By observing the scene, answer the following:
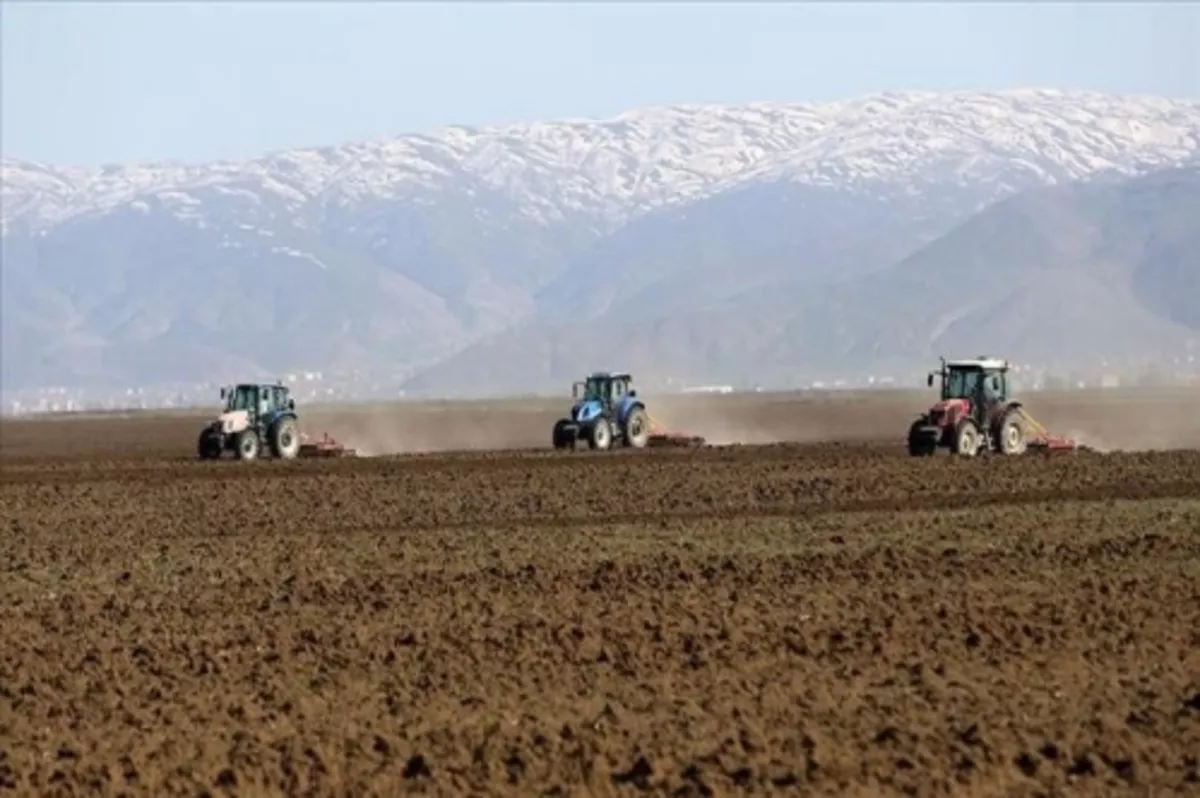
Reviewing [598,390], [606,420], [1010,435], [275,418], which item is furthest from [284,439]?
[1010,435]

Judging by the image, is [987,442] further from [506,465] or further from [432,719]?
[432,719]

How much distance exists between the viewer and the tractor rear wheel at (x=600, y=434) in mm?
56344

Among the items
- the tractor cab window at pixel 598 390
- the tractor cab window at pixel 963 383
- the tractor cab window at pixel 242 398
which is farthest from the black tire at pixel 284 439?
the tractor cab window at pixel 963 383

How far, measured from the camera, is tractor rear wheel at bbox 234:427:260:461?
55875 millimetres

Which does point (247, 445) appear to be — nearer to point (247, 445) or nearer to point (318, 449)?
point (247, 445)

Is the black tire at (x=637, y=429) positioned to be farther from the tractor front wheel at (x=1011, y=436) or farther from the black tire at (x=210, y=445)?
the tractor front wheel at (x=1011, y=436)

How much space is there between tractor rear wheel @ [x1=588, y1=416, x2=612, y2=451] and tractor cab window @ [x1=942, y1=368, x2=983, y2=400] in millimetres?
9328

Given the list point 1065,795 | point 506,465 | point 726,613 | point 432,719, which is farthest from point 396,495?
point 1065,795

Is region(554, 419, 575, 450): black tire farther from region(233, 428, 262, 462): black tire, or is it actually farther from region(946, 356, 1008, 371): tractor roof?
region(946, 356, 1008, 371): tractor roof

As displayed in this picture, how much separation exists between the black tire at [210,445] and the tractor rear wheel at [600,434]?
7.51m

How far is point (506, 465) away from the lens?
5116cm

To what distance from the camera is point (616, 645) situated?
21.9 metres

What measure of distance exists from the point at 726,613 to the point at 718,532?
9.01 m

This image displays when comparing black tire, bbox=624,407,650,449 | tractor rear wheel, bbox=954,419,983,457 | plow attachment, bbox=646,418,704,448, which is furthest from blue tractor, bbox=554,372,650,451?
tractor rear wheel, bbox=954,419,983,457
